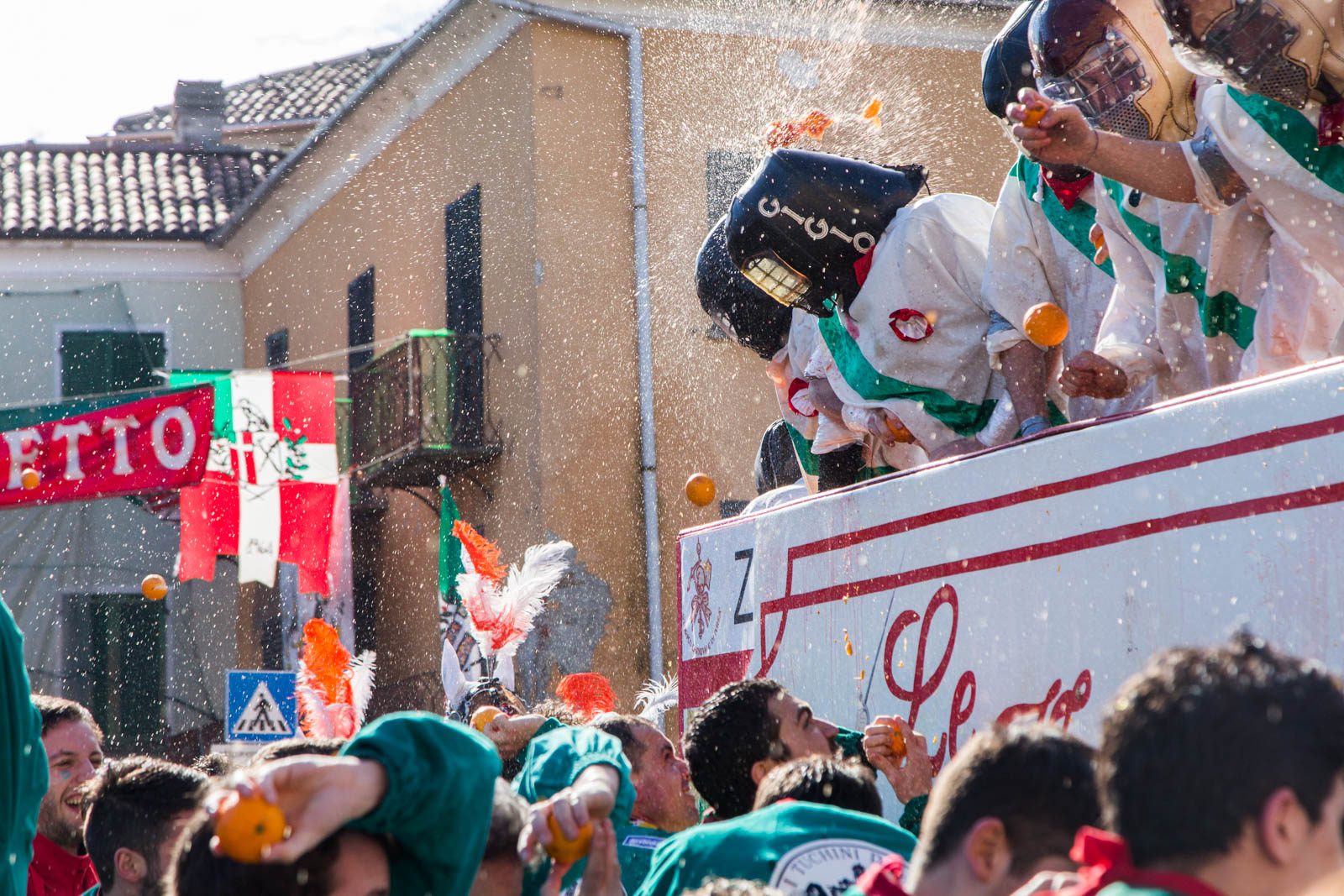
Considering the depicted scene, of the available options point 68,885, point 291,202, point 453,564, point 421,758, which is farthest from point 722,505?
point 421,758

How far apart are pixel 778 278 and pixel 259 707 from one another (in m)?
6.97

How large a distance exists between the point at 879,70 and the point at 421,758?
1272cm

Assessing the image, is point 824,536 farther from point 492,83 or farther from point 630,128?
point 492,83

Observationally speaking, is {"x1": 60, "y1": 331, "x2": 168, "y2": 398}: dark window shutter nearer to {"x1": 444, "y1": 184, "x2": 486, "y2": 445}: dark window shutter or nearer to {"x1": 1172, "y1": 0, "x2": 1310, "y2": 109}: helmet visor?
{"x1": 444, "y1": 184, "x2": 486, "y2": 445}: dark window shutter

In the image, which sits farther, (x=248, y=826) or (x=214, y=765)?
(x=214, y=765)

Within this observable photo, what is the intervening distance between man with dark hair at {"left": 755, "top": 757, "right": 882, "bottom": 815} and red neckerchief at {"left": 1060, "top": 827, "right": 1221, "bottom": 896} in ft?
4.31

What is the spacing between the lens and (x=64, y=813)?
3.97 m

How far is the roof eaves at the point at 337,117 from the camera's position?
1452cm

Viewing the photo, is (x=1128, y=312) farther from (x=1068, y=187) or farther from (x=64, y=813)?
(x=64, y=813)

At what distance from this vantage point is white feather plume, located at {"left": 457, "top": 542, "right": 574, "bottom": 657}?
7496mm

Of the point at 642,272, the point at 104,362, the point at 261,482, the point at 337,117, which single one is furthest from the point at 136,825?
the point at 104,362

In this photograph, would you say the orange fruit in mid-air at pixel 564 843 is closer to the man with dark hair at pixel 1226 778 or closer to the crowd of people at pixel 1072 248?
the man with dark hair at pixel 1226 778

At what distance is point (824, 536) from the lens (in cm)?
482

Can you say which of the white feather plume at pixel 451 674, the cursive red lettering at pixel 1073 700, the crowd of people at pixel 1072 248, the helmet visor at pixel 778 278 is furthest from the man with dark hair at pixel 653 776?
the white feather plume at pixel 451 674
